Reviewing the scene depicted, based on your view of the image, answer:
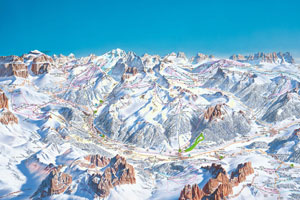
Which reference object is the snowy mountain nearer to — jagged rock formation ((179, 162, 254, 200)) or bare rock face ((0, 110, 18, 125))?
jagged rock formation ((179, 162, 254, 200))

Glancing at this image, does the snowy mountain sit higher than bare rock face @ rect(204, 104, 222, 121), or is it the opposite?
bare rock face @ rect(204, 104, 222, 121)

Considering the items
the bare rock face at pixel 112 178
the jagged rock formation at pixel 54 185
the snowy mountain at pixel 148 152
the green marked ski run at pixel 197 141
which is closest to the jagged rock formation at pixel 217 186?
the snowy mountain at pixel 148 152

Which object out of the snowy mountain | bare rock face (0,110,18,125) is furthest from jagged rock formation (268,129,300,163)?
bare rock face (0,110,18,125)

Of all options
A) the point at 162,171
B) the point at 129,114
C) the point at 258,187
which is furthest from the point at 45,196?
the point at 129,114

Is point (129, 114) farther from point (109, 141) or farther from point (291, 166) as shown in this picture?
point (291, 166)

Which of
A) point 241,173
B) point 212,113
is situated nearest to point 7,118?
point 212,113

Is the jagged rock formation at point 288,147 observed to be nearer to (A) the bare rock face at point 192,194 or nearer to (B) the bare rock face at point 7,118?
(A) the bare rock face at point 192,194

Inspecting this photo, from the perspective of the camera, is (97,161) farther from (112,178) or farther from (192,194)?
(192,194)
